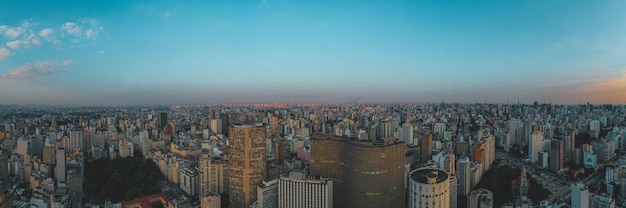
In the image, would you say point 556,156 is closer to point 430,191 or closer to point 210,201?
point 430,191

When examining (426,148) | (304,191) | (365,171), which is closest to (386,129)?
(426,148)

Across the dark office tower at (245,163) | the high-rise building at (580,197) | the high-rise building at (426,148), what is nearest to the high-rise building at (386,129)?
the high-rise building at (426,148)

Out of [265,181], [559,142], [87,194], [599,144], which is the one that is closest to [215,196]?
[265,181]

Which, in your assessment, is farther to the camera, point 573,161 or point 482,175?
point 573,161

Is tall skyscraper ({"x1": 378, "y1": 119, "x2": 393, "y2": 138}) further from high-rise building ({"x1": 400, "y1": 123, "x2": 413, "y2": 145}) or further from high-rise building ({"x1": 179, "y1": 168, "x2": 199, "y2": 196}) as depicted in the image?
high-rise building ({"x1": 179, "y1": 168, "x2": 199, "y2": 196})

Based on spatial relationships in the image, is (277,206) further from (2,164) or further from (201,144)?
(2,164)
